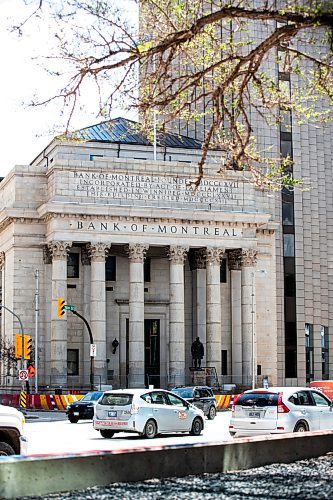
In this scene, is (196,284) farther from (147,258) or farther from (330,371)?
(330,371)

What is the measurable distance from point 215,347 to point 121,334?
24.6 ft

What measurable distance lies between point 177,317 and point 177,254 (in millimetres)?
4505

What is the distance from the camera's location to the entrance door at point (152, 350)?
7162 centimetres

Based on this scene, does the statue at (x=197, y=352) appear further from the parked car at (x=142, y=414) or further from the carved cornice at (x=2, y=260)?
the parked car at (x=142, y=414)

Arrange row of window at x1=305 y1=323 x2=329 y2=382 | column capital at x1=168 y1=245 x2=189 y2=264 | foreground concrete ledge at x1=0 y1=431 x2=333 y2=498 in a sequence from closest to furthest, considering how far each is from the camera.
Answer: foreground concrete ledge at x1=0 y1=431 x2=333 y2=498 → column capital at x1=168 y1=245 x2=189 y2=264 → row of window at x1=305 y1=323 x2=329 y2=382

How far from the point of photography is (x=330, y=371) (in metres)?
86.2

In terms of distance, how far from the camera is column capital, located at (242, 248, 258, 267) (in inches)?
2805

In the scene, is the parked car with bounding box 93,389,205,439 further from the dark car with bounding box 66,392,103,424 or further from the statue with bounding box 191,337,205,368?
the statue with bounding box 191,337,205,368

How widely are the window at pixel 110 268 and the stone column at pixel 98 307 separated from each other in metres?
4.97

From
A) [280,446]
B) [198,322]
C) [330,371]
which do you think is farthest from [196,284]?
[280,446]

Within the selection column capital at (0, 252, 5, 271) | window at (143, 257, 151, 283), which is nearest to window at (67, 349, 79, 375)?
window at (143, 257, 151, 283)

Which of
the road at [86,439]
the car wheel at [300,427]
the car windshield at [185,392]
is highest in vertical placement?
the car wheel at [300,427]

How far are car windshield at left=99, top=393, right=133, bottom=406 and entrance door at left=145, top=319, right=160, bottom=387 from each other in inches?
1584

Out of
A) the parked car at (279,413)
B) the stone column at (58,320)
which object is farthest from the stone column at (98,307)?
the parked car at (279,413)
